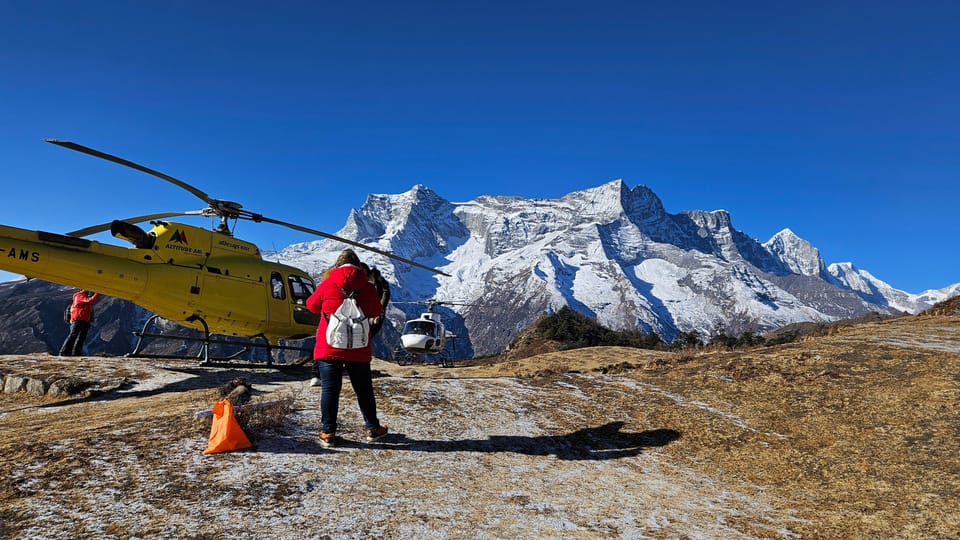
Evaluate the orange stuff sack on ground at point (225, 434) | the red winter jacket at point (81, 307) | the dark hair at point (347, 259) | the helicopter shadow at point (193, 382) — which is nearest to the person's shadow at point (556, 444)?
the orange stuff sack on ground at point (225, 434)

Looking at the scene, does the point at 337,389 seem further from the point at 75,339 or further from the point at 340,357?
the point at 75,339

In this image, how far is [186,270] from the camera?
12922 millimetres

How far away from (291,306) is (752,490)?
1214 centimetres

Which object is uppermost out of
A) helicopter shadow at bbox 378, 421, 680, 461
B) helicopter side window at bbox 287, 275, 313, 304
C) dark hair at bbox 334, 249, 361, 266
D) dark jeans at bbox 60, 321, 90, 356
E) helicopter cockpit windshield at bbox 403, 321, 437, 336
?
helicopter side window at bbox 287, 275, 313, 304

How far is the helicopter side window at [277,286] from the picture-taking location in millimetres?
14133

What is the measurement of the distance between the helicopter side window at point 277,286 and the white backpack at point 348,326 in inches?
340

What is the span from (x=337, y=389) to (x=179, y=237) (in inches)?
370

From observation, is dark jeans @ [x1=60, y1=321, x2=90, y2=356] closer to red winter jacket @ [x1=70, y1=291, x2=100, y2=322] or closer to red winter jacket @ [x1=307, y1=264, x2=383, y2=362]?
red winter jacket @ [x1=70, y1=291, x2=100, y2=322]

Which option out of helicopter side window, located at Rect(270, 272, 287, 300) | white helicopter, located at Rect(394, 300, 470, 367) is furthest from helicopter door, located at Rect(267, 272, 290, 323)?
white helicopter, located at Rect(394, 300, 470, 367)

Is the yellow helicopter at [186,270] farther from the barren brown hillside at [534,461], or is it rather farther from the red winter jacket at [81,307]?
the red winter jacket at [81,307]

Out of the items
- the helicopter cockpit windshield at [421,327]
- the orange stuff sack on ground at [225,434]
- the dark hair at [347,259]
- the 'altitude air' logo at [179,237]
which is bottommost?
the orange stuff sack on ground at [225,434]

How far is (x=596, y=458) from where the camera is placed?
6.78 metres

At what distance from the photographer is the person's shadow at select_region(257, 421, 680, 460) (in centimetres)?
634

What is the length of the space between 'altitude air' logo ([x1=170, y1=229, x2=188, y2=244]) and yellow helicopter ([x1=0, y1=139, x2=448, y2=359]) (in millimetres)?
23
